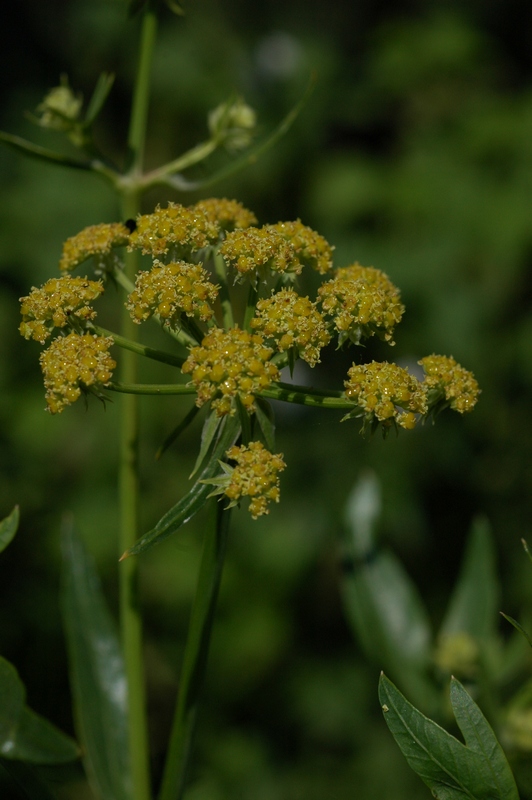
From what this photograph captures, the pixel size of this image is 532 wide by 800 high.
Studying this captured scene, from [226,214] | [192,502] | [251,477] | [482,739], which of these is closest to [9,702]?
[192,502]

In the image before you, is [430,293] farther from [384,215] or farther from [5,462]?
[5,462]

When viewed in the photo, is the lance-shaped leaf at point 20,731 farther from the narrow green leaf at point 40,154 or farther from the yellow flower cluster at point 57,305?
the narrow green leaf at point 40,154

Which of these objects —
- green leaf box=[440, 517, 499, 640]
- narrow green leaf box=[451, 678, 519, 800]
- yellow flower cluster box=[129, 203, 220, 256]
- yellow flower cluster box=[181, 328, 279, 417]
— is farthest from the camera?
green leaf box=[440, 517, 499, 640]

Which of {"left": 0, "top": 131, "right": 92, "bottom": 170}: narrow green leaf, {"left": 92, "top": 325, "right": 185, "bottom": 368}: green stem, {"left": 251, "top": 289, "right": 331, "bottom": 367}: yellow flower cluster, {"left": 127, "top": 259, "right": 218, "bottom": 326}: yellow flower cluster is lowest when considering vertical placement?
{"left": 92, "top": 325, "right": 185, "bottom": 368}: green stem

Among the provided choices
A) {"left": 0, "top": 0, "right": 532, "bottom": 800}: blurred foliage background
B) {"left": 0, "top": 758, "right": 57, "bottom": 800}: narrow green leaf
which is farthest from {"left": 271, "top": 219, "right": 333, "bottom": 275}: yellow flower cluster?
{"left": 0, "top": 0, "right": 532, "bottom": 800}: blurred foliage background

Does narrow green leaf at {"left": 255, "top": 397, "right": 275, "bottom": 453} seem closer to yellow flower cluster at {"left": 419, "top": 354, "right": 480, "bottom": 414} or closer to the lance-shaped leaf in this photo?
yellow flower cluster at {"left": 419, "top": 354, "right": 480, "bottom": 414}

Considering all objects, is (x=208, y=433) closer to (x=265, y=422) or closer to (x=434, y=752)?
(x=265, y=422)

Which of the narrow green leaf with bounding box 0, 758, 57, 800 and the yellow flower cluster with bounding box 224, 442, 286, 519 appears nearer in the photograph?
the yellow flower cluster with bounding box 224, 442, 286, 519

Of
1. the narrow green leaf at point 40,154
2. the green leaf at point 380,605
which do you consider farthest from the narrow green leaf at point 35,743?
the narrow green leaf at point 40,154

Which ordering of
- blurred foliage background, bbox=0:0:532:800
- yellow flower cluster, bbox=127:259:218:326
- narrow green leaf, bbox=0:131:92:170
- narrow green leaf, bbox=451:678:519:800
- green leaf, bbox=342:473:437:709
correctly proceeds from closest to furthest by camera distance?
1. narrow green leaf, bbox=451:678:519:800
2. yellow flower cluster, bbox=127:259:218:326
3. narrow green leaf, bbox=0:131:92:170
4. green leaf, bbox=342:473:437:709
5. blurred foliage background, bbox=0:0:532:800
